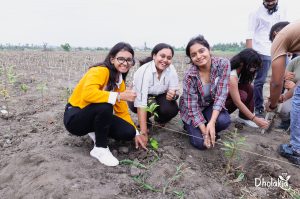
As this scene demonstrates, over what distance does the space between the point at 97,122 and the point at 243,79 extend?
2316 mm

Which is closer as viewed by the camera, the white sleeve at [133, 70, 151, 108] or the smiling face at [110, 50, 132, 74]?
the smiling face at [110, 50, 132, 74]

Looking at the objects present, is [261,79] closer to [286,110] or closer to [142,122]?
[286,110]

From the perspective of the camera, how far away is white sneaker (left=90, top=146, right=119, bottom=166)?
188 cm

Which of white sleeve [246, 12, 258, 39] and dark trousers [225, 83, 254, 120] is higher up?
white sleeve [246, 12, 258, 39]

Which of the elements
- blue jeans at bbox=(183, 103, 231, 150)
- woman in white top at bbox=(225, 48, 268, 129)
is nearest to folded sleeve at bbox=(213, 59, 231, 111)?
blue jeans at bbox=(183, 103, 231, 150)

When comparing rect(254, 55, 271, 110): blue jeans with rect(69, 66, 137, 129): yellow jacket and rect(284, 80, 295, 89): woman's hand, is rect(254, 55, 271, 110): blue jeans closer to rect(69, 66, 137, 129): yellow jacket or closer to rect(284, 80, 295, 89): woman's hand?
rect(284, 80, 295, 89): woman's hand

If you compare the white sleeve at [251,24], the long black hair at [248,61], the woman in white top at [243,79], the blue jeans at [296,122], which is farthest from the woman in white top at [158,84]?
the white sleeve at [251,24]

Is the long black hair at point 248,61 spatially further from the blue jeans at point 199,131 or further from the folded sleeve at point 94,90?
the folded sleeve at point 94,90

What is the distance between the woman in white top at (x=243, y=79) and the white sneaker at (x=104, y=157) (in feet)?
6.05

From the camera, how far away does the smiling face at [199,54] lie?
Answer: 211cm

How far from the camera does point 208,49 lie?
2225mm

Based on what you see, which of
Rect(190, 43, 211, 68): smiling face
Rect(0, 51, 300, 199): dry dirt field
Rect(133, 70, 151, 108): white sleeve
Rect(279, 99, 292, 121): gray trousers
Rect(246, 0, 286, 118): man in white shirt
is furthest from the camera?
Rect(246, 0, 286, 118): man in white shirt

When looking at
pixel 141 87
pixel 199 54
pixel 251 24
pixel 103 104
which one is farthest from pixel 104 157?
pixel 251 24

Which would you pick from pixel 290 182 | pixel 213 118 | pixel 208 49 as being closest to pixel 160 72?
pixel 208 49
